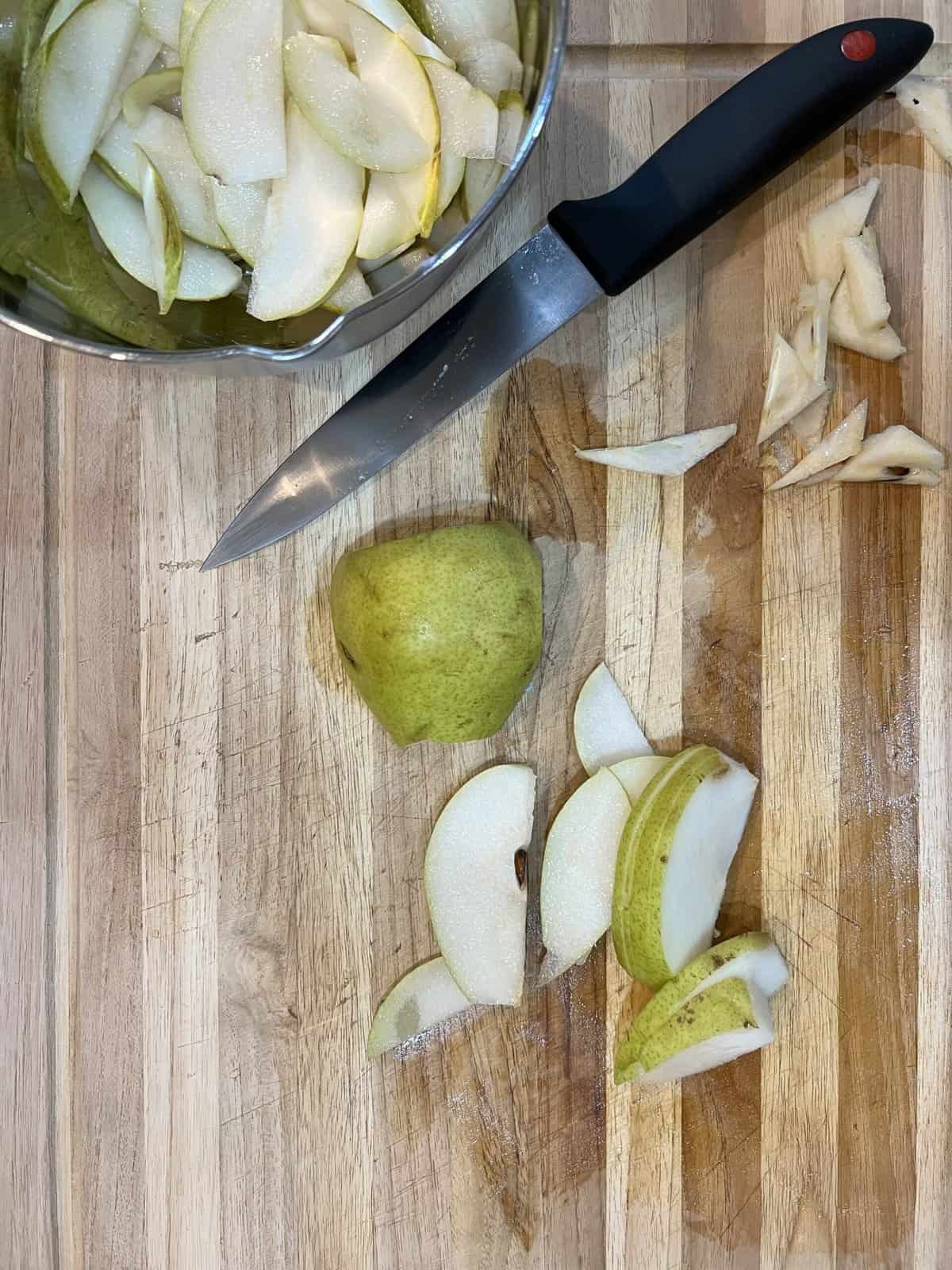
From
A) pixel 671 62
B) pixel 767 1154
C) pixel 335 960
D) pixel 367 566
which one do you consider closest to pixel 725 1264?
pixel 767 1154

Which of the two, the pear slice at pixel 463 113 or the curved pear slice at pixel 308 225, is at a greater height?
the pear slice at pixel 463 113

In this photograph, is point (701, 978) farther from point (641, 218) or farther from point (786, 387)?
point (641, 218)

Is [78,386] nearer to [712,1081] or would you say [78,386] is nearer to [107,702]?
[107,702]

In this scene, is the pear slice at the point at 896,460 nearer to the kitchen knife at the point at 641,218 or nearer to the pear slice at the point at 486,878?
the kitchen knife at the point at 641,218

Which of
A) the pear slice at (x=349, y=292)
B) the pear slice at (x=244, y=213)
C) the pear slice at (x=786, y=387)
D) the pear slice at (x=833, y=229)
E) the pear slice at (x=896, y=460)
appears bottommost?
the pear slice at (x=896, y=460)

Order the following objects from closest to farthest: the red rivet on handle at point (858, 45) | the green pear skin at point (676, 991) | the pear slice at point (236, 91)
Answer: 1. the pear slice at point (236, 91)
2. the red rivet on handle at point (858, 45)
3. the green pear skin at point (676, 991)

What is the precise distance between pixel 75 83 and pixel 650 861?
2.86ft

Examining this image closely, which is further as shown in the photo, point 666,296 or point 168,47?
point 666,296

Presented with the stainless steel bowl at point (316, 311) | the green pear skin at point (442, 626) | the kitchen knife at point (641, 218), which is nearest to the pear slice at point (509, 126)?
the stainless steel bowl at point (316, 311)

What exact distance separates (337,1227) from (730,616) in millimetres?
791

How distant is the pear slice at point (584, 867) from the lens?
3.55ft

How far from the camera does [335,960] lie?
1098 mm

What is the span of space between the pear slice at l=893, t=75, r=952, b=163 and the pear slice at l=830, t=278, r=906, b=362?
0.18 m

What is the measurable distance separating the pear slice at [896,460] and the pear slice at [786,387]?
0.08 meters
